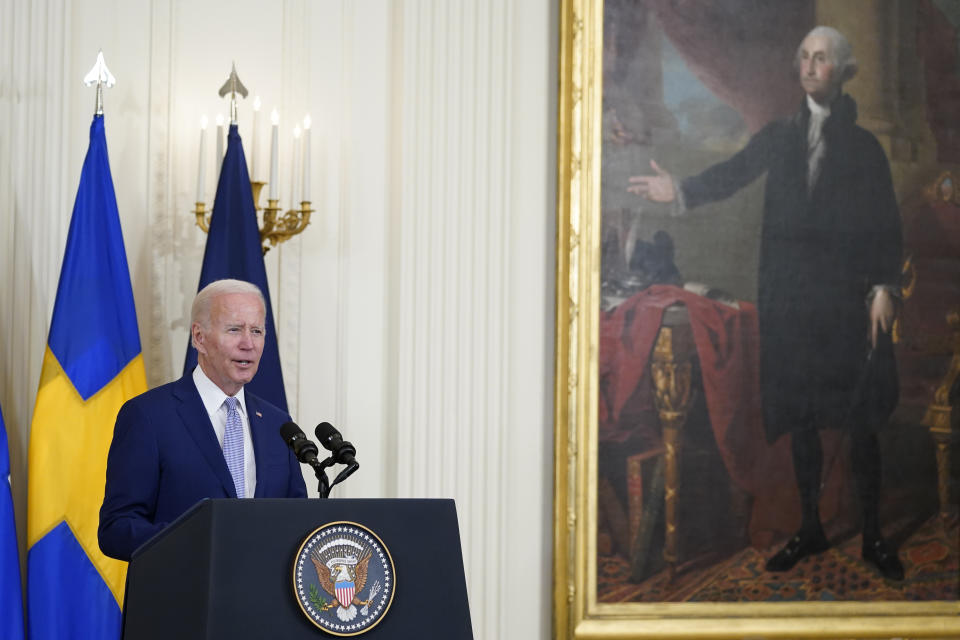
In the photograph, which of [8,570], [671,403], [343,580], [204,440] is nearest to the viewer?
[343,580]

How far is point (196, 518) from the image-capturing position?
7.41ft

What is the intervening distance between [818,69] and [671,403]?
6.11 ft

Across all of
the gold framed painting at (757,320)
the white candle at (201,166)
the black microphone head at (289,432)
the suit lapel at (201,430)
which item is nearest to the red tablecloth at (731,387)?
the gold framed painting at (757,320)

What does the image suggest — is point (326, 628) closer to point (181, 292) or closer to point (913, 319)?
point (181, 292)

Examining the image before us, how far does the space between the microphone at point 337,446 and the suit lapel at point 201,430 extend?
1.72 ft

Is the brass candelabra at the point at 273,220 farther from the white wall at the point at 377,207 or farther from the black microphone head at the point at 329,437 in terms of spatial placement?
the black microphone head at the point at 329,437

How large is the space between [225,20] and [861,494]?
3.78 metres

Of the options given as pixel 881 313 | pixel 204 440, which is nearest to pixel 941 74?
pixel 881 313

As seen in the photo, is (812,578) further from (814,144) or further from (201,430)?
(201,430)

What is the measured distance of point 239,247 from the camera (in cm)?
455

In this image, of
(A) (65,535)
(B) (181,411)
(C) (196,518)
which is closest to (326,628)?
(C) (196,518)

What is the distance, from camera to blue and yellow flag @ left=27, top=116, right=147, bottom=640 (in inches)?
169

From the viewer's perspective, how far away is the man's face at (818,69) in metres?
5.62

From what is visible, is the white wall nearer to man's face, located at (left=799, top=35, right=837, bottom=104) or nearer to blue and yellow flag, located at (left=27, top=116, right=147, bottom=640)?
blue and yellow flag, located at (left=27, top=116, right=147, bottom=640)
